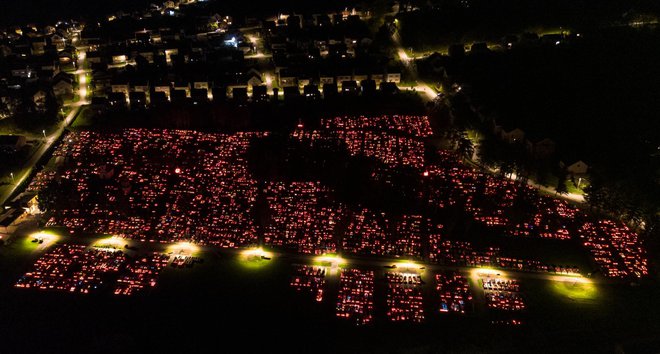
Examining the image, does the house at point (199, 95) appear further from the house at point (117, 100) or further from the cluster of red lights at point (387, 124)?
the cluster of red lights at point (387, 124)

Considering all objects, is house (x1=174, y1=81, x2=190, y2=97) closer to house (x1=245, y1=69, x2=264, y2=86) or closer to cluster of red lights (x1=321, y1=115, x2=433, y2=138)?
house (x1=245, y1=69, x2=264, y2=86)

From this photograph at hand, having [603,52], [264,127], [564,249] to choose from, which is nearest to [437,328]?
[564,249]

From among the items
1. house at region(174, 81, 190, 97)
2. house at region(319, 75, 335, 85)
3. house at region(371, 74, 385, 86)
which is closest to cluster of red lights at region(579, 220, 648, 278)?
house at region(371, 74, 385, 86)

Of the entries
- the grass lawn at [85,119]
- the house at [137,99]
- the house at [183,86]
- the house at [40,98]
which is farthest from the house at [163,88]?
the house at [40,98]

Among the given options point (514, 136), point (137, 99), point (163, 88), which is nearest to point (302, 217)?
point (514, 136)

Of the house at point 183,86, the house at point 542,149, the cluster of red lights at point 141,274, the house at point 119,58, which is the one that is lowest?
the cluster of red lights at point 141,274

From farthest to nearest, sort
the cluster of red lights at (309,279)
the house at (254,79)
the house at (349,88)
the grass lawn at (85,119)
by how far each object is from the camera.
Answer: the house at (254,79) → the house at (349,88) → the grass lawn at (85,119) → the cluster of red lights at (309,279)

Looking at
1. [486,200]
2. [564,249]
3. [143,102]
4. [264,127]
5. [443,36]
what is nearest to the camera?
[564,249]

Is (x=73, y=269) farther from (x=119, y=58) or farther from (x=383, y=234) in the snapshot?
(x=119, y=58)

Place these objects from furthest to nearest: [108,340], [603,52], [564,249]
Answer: [603,52]
[564,249]
[108,340]

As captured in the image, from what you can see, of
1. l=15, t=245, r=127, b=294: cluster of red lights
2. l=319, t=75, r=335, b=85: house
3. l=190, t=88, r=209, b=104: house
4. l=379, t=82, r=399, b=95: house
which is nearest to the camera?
l=15, t=245, r=127, b=294: cluster of red lights

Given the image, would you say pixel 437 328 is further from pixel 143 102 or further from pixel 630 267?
pixel 143 102
